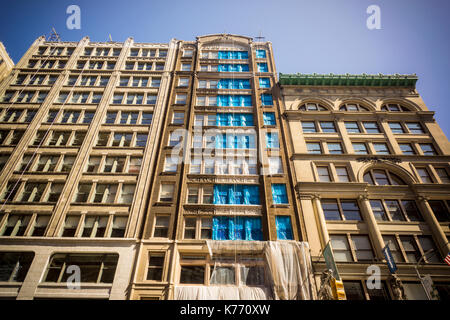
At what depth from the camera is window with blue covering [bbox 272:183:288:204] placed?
22344 mm

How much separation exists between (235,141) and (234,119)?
349cm

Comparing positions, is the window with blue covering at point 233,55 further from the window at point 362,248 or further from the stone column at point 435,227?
the window at point 362,248

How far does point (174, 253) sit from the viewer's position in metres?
19.1

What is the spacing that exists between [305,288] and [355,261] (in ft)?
15.4

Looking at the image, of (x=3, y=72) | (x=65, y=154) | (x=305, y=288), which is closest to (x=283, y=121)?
(x=305, y=288)

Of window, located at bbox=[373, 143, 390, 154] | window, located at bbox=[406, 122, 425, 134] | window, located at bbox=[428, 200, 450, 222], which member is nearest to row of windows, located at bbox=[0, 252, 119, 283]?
window, located at bbox=[373, 143, 390, 154]

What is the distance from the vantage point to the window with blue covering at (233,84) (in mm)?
32438

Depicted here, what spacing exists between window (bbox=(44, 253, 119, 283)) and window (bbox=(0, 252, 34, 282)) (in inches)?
68.4

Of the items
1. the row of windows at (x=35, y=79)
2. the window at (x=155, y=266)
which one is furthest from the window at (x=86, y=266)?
the row of windows at (x=35, y=79)

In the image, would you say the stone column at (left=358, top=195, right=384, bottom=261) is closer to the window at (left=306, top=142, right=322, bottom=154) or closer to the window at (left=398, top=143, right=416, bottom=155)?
the window at (left=306, top=142, right=322, bottom=154)

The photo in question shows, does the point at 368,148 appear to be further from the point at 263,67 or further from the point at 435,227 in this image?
the point at 263,67

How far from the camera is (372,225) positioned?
65.7 ft

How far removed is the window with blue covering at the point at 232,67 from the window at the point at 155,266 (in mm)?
25828

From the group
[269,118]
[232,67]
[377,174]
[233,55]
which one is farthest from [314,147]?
[233,55]
